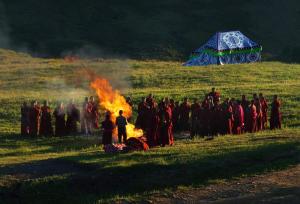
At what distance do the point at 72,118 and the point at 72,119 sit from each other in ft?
0.21

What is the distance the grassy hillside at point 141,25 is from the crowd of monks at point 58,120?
48.1m

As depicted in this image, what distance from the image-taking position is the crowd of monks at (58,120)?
34719 mm

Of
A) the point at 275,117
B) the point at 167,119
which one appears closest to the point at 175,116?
the point at 167,119

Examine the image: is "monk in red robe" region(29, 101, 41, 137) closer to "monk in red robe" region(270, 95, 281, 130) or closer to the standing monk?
the standing monk

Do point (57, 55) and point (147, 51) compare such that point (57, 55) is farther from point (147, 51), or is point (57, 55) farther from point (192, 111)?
point (192, 111)

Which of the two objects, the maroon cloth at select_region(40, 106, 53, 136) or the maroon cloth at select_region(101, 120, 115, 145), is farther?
the maroon cloth at select_region(40, 106, 53, 136)

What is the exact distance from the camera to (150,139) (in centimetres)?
2905

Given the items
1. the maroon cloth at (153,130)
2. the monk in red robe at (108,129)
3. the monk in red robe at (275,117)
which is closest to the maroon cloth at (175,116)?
the maroon cloth at (153,130)

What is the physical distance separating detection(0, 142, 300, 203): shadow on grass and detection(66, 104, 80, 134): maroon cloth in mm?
9007

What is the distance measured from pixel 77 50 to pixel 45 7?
19.3m

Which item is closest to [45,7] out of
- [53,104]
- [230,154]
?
[53,104]

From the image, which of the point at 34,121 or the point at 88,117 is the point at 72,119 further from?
the point at 34,121

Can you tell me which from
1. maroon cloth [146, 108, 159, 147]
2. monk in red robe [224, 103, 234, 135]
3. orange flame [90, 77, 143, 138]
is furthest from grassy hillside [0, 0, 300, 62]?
maroon cloth [146, 108, 159, 147]

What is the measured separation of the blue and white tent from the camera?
60781 mm
